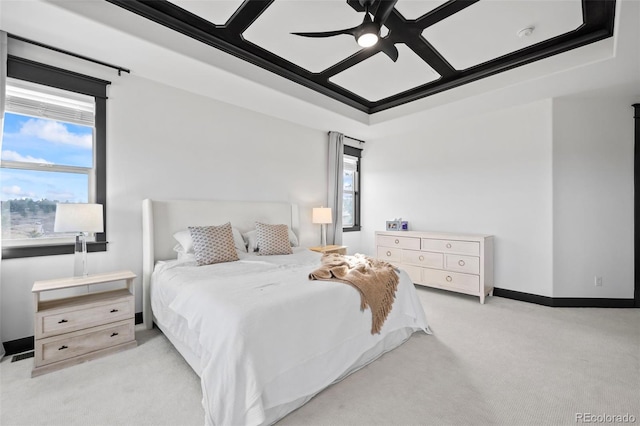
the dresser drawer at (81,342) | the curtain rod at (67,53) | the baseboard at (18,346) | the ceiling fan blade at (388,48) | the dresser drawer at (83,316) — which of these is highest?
the curtain rod at (67,53)

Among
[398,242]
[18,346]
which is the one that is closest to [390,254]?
[398,242]

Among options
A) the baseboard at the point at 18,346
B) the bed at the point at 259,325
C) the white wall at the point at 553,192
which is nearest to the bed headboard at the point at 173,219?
the bed at the point at 259,325

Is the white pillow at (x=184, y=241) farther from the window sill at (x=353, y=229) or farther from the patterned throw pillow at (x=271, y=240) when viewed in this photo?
the window sill at (x=353, y=229)

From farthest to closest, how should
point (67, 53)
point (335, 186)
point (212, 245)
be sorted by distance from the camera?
point (335, 186) < point (212, 245) < point (67, 53)

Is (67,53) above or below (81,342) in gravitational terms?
above

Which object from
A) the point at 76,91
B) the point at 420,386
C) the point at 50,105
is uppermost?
the point at 76,91

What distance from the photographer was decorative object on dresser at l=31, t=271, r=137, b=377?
6.90 feet

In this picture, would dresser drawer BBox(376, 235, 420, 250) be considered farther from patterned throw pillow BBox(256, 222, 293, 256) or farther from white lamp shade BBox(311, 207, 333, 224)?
patterned throw pillow BBox(256, 222, 293, 256)

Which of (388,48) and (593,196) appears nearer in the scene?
(388,48)

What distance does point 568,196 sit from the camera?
3.61 m

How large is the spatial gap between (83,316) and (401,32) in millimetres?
3698

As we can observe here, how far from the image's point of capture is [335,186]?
5.14 m

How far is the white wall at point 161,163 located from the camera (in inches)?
98.4

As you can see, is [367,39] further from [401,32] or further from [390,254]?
[390,254]
